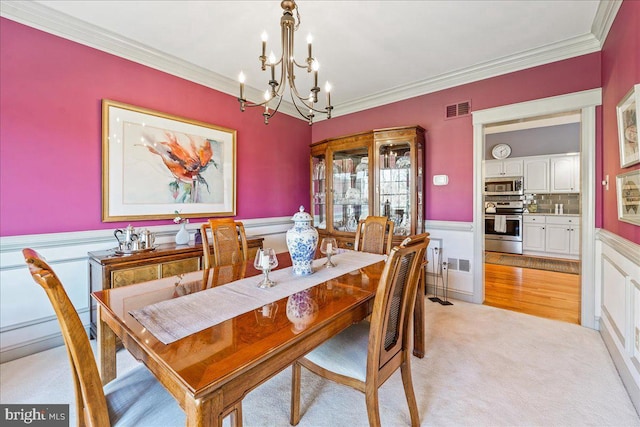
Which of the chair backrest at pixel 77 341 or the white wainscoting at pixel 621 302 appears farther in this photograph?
Answer: the white wainscoting at pixel 621 302

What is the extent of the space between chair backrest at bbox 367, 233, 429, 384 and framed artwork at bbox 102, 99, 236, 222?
251cm

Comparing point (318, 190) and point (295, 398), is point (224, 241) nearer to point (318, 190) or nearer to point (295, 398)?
point (295, 398)

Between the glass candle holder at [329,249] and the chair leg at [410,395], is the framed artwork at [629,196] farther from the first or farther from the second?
the glass candle holder at [329,249]

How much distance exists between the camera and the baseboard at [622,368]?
1.62 m

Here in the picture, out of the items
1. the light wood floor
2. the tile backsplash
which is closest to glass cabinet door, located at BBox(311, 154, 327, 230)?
the light wood floor

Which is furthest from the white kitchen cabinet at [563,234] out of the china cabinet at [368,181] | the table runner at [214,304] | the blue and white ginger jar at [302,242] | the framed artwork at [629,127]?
the blue and white ginger jar at [302,242]

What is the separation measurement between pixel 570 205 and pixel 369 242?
17.3ft

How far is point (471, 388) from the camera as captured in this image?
70.7 inches

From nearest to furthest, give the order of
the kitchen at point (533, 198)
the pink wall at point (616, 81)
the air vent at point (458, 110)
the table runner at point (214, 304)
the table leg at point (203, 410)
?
the table leg at point (203, 410), the table runner at point (214, 304), the pink wall at point (616, 81), the air vent at point (458, 110), the kitchen at point (533, 198)

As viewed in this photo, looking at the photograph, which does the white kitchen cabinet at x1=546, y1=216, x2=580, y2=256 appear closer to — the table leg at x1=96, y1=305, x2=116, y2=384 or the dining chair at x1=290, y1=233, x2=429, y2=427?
the dining chair at x1=290, y1=233, x2=429, y2=427

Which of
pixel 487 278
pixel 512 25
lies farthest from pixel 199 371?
pixel 487 278

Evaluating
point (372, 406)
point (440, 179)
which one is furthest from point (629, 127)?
point (372, 406)

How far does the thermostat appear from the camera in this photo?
3.41m

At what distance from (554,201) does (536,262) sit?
1.46 metres
